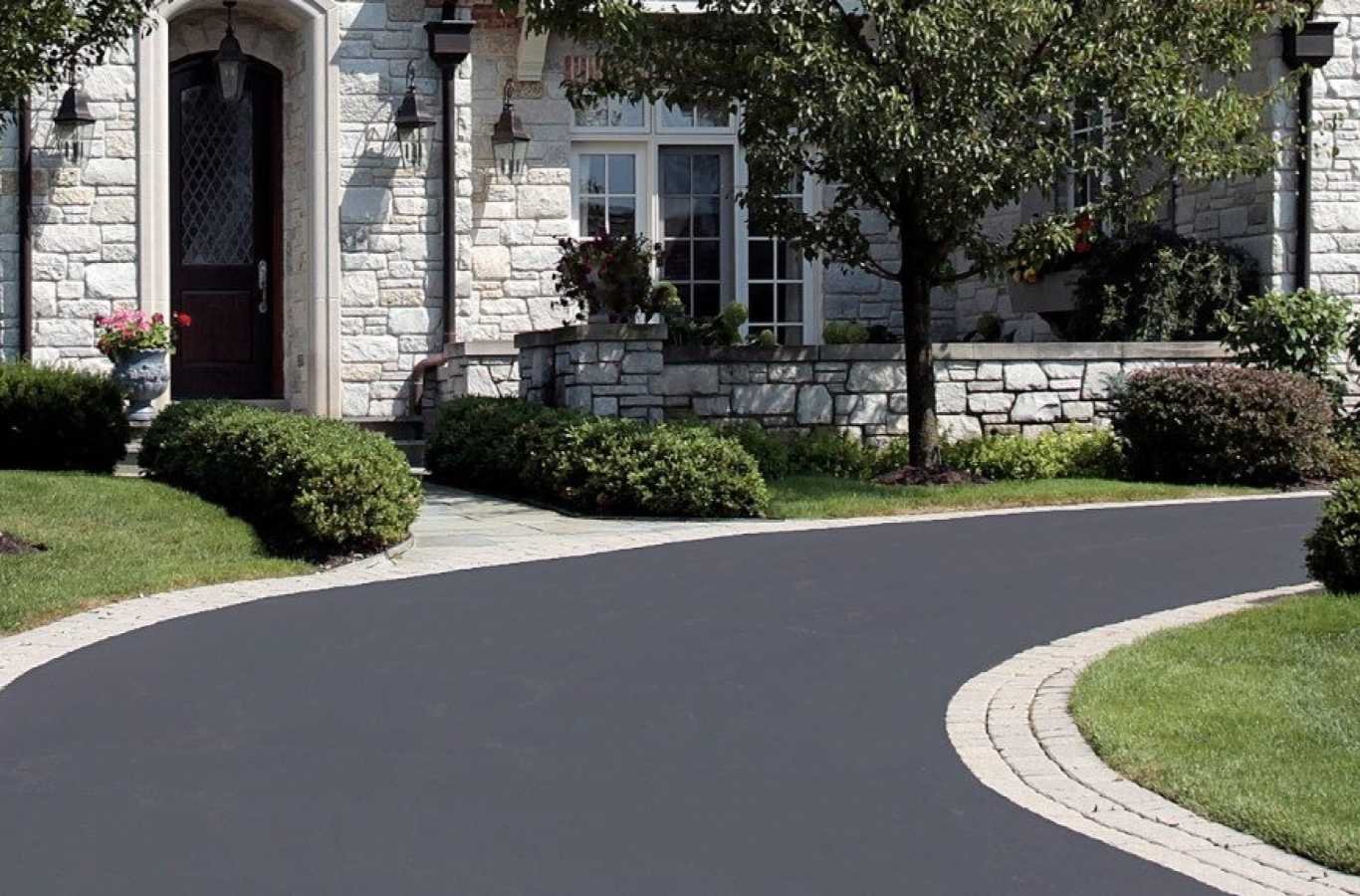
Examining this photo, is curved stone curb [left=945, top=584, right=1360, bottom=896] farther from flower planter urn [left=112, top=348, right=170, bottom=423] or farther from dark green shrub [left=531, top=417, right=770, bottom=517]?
flower planter urn [left=112, top=348, right=170, bottom=423]

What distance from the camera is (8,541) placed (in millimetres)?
11875

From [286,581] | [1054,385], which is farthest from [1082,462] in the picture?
[286,581]

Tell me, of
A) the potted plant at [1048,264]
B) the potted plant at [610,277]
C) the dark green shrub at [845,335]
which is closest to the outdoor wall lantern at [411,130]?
the potted plant at [610,277]

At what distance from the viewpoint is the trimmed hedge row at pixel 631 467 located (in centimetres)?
1405

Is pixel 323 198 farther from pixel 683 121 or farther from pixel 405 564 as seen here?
pixel 405 564

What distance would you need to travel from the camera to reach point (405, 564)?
464 inches

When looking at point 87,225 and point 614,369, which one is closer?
point 614,369

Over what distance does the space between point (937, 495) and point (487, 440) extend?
3.61 m

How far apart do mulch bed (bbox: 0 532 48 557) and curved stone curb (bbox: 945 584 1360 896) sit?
6.14 m

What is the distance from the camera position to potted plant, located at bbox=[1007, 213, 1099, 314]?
52.4 feet

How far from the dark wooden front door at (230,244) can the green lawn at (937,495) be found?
6418 millimetres

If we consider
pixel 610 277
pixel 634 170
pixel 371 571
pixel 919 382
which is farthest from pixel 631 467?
pixel 634 170

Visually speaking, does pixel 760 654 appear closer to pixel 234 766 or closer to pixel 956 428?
pixel 234 766

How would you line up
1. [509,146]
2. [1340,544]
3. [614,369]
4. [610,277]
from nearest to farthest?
1. [1340,544]
2. [614,369]
3. [610,277]
4. [509,146]
